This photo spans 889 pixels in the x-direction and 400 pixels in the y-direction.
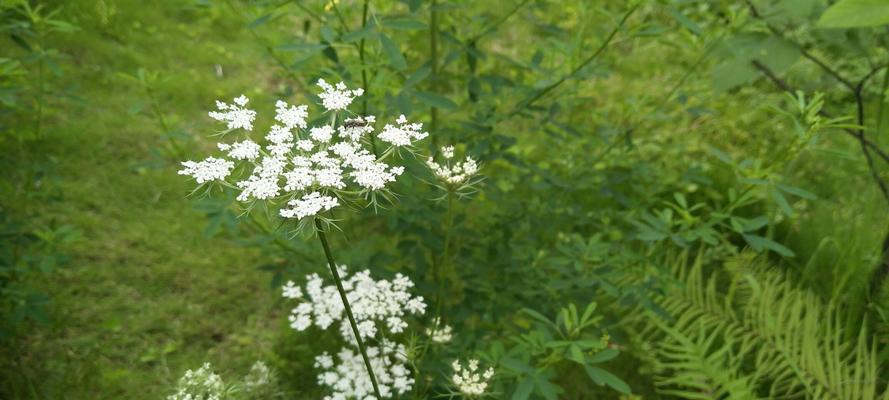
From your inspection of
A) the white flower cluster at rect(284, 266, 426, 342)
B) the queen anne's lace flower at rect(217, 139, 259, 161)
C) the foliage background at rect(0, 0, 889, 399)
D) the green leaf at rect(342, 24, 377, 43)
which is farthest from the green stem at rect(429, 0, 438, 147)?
the queen anne's lace flower at rect(217, 139, 259, 161)

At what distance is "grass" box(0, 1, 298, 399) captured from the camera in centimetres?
257

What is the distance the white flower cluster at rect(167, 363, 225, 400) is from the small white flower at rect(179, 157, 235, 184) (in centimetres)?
80

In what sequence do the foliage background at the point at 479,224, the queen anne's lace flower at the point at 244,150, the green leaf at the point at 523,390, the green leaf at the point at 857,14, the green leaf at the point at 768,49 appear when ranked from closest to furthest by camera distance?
the queen anne's lace flower at the point at 244,150 < the green leaf at the point at 857,14 < the green leaf at the point at 523,390 < the foliage background at the point at 479,224 < the green leaf at the point at 768,49

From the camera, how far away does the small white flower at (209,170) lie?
1317 mm

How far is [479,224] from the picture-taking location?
11.0ft

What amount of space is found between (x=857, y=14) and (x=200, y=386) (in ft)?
6.87

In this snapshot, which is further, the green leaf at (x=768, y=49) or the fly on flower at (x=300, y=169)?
the green leaf at (x=768, y=49)

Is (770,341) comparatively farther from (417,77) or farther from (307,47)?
(307,47)

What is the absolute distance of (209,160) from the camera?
1.35 meters

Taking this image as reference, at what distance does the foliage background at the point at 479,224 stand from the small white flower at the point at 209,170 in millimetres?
643

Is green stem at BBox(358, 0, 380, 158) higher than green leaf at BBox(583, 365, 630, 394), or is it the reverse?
green stem at BBox(358, 0, 380, 158)

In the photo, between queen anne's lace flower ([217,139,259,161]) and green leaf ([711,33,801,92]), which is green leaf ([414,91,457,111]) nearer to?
A: queen anne's lace flower ([217,139,259,161])

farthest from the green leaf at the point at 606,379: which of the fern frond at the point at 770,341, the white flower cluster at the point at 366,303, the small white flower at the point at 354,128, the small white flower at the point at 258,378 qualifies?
the small white flower at the point at 258,378

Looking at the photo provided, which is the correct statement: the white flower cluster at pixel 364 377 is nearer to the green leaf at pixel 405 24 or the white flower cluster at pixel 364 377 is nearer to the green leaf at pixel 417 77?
the green leaf at pixel 417 77
